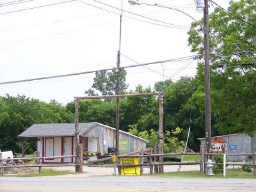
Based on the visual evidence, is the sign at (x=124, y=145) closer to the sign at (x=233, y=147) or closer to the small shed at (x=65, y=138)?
the small shed at (x=65, y=138)

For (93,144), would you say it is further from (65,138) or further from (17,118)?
(17,118)

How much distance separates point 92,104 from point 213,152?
167 feet

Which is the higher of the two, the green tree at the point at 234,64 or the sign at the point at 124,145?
the green tree at the point at 234,64

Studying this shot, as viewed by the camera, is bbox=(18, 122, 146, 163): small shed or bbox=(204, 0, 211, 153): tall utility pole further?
bbox=(18, 122, 146, 163): small shed

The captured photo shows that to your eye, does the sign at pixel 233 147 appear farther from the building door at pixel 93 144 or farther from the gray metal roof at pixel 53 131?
the building door at pixel 93 144

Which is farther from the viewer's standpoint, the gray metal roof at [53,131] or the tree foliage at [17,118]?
the tree foliage at [17,118]

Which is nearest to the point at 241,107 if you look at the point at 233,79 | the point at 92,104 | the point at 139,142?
the point at 233,79

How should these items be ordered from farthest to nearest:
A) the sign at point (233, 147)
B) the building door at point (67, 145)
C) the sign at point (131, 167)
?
1. the building door at point (67, 145)
2. the sign at point (233, 147)
3. the sign at point (131, 167)

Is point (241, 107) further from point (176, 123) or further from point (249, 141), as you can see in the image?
point (176, 123)

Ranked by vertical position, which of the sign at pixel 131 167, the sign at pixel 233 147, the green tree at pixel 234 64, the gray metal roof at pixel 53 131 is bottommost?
the sign at pixel 131 167

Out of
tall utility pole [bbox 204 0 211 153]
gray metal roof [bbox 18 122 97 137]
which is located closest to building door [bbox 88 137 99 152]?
gray metal roof [bbox 18 122 97 137]

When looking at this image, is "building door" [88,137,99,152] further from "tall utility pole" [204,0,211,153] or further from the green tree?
"tall utility pole" [204,0,211,153]

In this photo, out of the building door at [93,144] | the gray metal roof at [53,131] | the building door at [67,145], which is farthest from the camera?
the building door at [93,144]

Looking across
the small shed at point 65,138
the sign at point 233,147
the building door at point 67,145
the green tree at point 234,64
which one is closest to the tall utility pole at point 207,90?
the green tree at point 234,64
